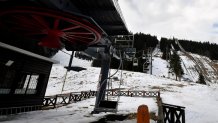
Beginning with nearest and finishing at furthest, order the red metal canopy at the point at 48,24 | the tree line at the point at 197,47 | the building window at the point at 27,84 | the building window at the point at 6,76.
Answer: the red metal canopy at the point at 48,24, the building window at the point at 6,76, the building window at the point at 27,84, the tree line at the point at 197,47

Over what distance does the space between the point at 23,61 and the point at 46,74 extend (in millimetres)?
3247

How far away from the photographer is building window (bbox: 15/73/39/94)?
14.9 meters

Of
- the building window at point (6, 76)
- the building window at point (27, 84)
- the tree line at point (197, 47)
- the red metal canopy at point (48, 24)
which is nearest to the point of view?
the red metal canopy at point (48, 24)

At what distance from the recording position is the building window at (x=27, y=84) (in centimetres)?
1489

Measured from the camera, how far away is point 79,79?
163 ft

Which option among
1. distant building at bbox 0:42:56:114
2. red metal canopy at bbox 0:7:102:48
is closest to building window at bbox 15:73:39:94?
distant building at bbox 0:42:56:114

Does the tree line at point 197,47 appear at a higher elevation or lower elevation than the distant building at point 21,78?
higher

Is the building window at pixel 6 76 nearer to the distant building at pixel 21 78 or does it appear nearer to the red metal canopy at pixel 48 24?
the distant building at pixel 21 78

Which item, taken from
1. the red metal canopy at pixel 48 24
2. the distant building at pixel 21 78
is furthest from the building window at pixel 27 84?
the red metal canopy at pixel 48 24

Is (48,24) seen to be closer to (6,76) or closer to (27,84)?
(6,76)

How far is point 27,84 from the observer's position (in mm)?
15461

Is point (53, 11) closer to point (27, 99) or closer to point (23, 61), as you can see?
point (23, 61)

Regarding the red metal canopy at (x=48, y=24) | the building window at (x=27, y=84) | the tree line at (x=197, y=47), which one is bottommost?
the building window at (x=27, y=84)

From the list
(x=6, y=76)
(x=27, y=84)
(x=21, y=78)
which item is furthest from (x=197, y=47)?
(x=6, y=76)
